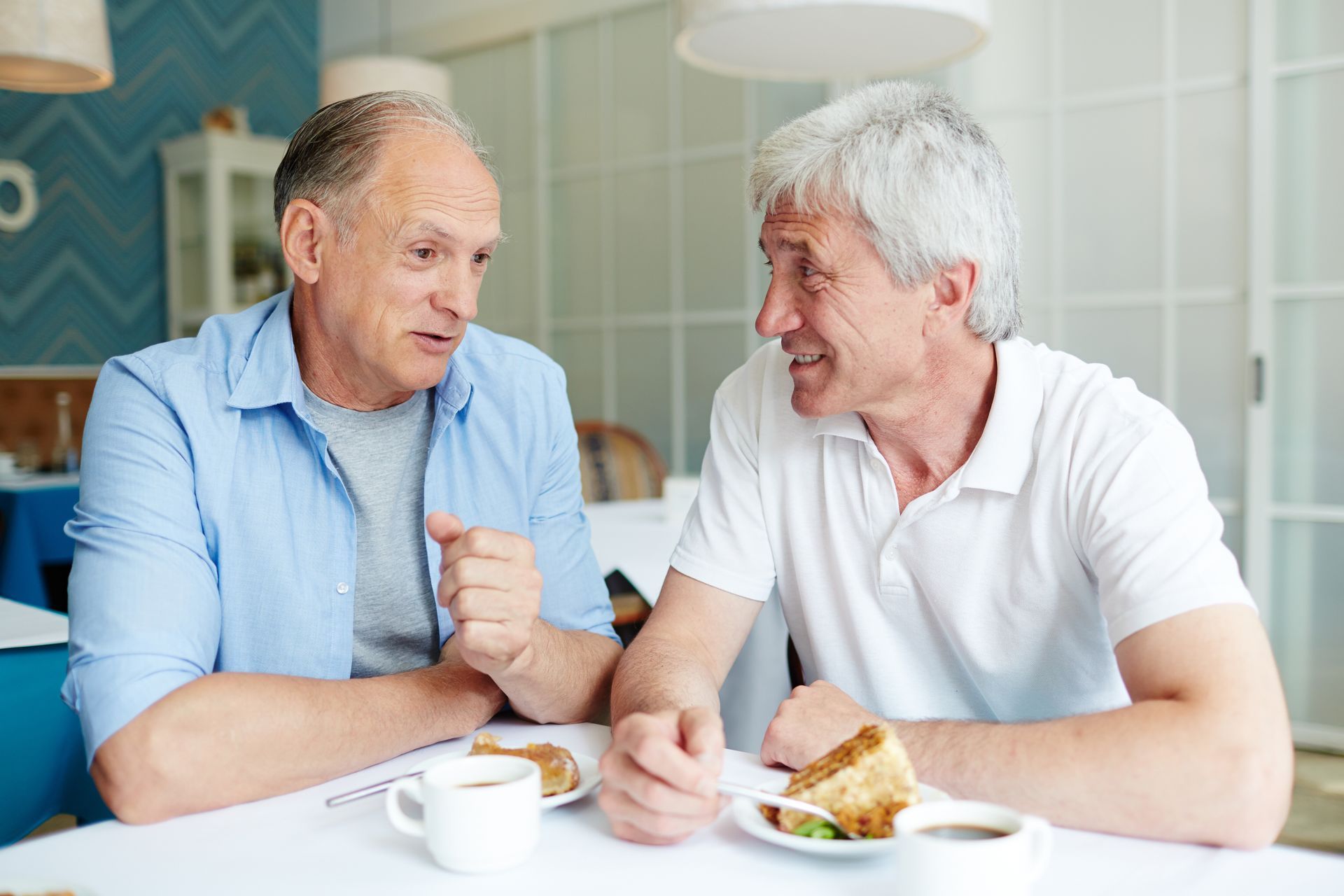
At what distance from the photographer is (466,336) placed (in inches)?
56.8

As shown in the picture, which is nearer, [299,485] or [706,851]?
[706,851]

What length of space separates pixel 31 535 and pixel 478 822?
3395 millimetres

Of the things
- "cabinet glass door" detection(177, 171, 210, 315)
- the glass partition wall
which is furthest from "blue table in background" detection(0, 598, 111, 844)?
"cabinet glass door" detection(177, 171, 210, 315)

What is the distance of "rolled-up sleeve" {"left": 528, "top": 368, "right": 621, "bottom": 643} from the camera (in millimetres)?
1326

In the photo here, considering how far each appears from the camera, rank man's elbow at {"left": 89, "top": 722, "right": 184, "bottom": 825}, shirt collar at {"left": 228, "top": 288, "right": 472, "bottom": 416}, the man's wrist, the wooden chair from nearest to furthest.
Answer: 1. man's elbow at {"left": 89, "top": 722, "right": 184, "bottom": 825}
2. the man's wrist
3. shirt collar at {"left": 228, "top": 288, "right": 472, "bottom": 416}
4. the wooden chair

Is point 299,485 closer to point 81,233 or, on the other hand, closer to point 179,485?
point 179,485

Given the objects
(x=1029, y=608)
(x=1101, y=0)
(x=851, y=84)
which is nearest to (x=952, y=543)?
(x=1029, y=608)

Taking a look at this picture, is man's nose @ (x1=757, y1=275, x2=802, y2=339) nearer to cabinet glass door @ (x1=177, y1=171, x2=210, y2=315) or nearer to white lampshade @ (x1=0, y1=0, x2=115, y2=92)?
white lampshade @ (x1=0, y1=0, x2=115, y2=92)

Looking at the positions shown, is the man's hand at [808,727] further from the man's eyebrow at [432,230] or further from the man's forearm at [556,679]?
the man's eyebrow at [432,230]

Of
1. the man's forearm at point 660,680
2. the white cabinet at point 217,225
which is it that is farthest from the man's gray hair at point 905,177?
the white cabinet at point 217,225

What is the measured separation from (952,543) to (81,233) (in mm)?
5217

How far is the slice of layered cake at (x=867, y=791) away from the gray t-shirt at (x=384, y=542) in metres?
0.62

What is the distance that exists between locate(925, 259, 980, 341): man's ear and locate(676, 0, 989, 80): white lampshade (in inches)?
32.7

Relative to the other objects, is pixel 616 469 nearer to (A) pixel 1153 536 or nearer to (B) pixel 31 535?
(B) pixel 31 535
